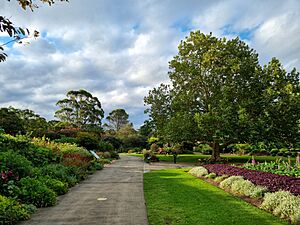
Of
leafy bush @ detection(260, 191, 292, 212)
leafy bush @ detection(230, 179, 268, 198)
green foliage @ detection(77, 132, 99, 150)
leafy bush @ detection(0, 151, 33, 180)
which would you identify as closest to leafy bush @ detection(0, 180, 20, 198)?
leafy bush @ detection(0, 151, 33, 180)

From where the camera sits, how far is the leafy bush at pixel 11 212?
232 inches

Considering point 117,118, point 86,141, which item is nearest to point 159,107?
point 86,141

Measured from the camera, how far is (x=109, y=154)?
98.4ft

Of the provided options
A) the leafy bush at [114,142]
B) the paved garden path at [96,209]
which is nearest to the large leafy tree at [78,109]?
the leafy bush at [114,142]

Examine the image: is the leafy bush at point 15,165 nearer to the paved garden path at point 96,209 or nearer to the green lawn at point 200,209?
the paved garden path at point 96,209

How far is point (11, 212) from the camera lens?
20.0 ft

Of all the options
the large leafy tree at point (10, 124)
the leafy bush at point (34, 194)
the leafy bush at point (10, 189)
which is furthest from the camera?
the large leafy tree at point (10, 124)

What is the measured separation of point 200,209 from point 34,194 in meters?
4.25

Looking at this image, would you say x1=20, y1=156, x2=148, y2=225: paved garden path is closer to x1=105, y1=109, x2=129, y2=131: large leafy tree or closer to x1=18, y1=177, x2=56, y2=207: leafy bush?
x1=18, y1=177, x2=56, y2=207: leafy bush

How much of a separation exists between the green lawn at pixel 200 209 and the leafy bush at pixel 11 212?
9.03ft

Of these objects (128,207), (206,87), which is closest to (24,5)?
(128,207)

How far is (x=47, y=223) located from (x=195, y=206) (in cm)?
364

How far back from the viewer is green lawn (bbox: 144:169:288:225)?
20.8 ft

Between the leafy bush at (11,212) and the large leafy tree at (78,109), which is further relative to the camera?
the large leafy tree at (78,109)
